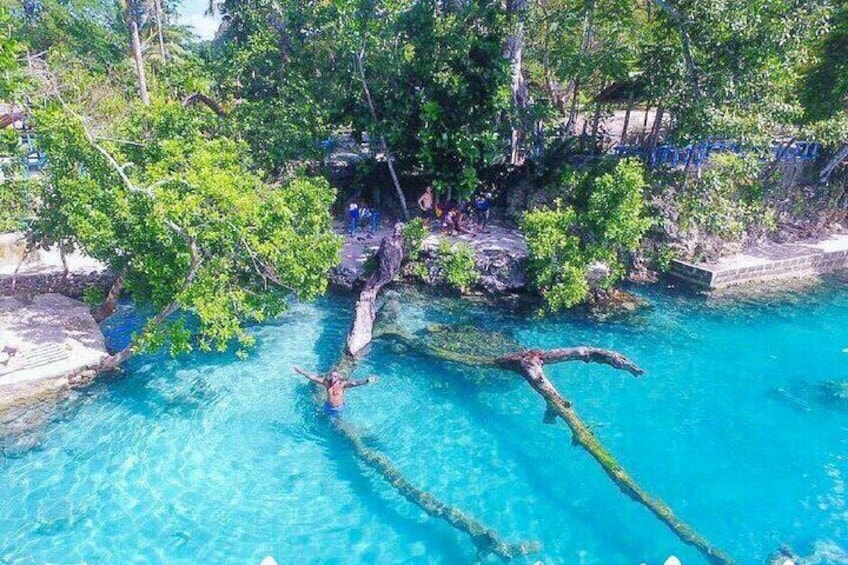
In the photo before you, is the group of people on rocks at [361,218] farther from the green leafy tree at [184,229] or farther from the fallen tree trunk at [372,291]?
the green leafy tree at [184,229]

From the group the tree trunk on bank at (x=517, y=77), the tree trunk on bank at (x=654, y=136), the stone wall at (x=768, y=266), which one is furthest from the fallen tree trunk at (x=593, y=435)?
the tree trunk on bank at (x=654, y=136)

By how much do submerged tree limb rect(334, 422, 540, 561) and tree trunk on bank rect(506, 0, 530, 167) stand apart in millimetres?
14787

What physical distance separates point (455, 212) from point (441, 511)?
14123 millimetres

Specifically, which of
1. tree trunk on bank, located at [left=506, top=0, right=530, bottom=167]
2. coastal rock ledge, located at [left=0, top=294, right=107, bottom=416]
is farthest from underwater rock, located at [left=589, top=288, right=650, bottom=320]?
coastal rock ledge, located at [left=0, top=294, right=107, bottom=416]

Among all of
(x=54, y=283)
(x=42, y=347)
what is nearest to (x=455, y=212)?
(x=54, y=283)

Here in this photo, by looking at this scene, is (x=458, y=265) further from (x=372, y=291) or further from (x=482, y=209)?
(x=482, y=209)

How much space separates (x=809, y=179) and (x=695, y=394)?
57.8ft

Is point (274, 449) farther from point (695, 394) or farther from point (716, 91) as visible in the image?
point (716, 91)

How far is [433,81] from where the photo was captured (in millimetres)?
21141

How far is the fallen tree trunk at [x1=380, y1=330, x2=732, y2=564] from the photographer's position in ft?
32.1

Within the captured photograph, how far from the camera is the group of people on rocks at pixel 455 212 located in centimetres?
2266

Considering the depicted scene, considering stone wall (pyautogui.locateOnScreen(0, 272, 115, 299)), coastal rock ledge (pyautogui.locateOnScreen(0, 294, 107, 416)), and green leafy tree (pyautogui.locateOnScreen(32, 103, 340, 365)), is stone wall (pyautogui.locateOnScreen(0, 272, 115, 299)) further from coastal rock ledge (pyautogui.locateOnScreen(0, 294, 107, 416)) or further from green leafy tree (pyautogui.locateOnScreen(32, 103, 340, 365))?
green leafy tree (pyautogui.locateOnScreen(32, 103, 340, 365))

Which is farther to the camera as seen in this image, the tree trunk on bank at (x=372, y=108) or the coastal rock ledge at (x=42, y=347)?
the tree trunk on bank at (x=372, y=108)

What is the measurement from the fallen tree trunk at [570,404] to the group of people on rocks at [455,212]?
23.9 feet
